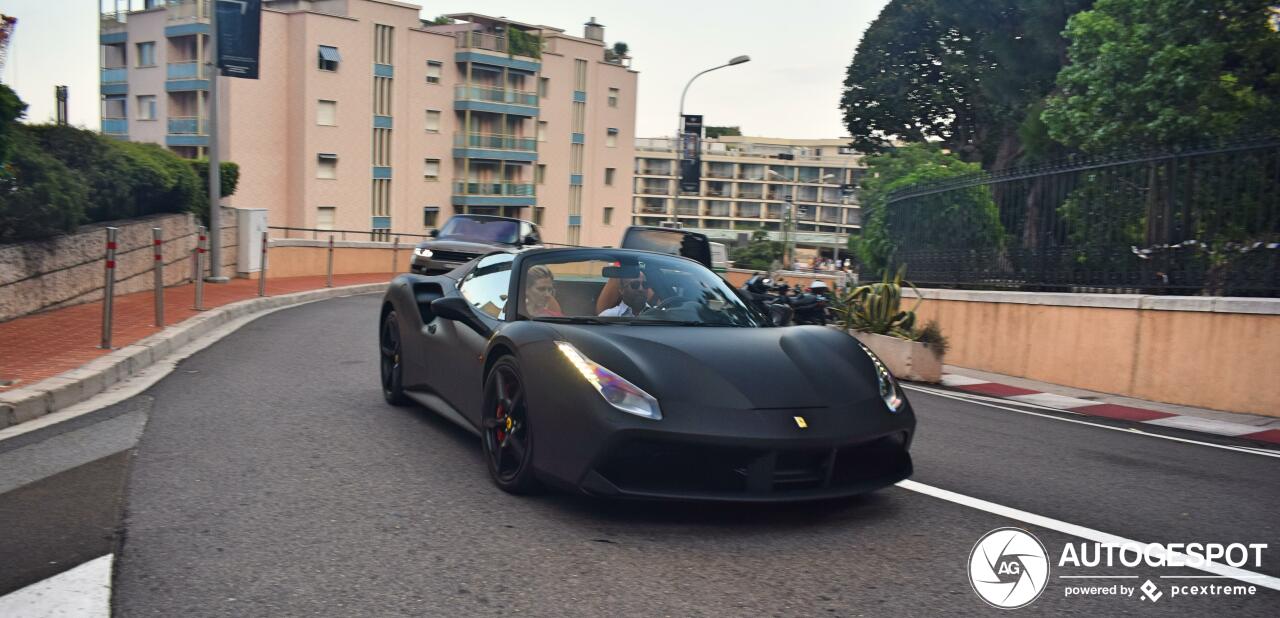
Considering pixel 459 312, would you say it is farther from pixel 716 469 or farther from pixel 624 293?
pixel 716 469

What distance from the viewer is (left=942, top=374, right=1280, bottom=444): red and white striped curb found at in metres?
8.69

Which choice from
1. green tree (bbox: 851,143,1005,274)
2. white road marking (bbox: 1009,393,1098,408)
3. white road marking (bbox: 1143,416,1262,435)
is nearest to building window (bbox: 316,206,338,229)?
green tree (bbox: 851,143,1005,274)

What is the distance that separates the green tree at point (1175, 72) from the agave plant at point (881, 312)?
12396mm

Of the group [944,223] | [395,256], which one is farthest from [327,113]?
[944,223]

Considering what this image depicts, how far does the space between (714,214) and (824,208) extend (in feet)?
48.6

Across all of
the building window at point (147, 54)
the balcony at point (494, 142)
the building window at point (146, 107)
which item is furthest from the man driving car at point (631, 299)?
the balcony at point (494, 142)

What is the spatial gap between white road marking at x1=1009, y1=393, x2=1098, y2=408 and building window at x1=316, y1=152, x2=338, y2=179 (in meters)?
53.0

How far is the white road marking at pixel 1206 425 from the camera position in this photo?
869cm

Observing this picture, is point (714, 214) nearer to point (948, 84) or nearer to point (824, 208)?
point (824, 208)

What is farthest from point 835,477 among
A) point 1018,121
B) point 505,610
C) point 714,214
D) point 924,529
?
point 714,214

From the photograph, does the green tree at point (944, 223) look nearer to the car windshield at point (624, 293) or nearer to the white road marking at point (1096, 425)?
the white road marking at point (1096, 425)

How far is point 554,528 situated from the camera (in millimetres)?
4531

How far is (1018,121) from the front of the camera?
41.4 meters

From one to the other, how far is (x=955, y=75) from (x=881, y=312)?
36.3m
